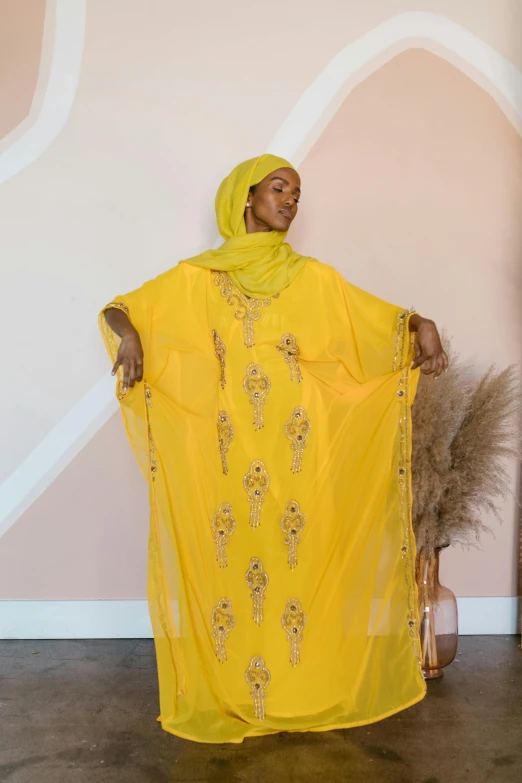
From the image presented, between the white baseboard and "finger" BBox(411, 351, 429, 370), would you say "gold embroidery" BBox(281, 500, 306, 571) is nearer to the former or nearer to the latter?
"finger" BBox(411, 351, 429, 370)

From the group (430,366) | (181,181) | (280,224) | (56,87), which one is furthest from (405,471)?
(56,87)

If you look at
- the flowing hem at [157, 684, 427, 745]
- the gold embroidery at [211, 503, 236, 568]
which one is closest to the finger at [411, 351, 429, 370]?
the gold embroidery at [211, 503, 236, 568]

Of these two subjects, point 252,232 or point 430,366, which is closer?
point 430,366

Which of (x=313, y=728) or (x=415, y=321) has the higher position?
(x=415, y=321)

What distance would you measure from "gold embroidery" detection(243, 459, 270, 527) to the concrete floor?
624 mm

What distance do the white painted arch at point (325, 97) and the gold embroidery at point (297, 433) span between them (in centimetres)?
98

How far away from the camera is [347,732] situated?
2002 mm

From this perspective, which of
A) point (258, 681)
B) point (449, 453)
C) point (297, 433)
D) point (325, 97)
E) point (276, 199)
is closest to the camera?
point (258, 681)

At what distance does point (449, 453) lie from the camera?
2.44 meters

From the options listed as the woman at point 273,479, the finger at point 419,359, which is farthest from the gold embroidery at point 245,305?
the finger at point 419,359

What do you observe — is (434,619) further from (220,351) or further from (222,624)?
(220,351)

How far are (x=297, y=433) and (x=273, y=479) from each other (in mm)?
Answer: 156

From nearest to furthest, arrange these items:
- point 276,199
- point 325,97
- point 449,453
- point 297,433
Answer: point 297,433 → point 276,199 → point 449,453 → point 325,97

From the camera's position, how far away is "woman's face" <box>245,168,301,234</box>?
228 centimetres
